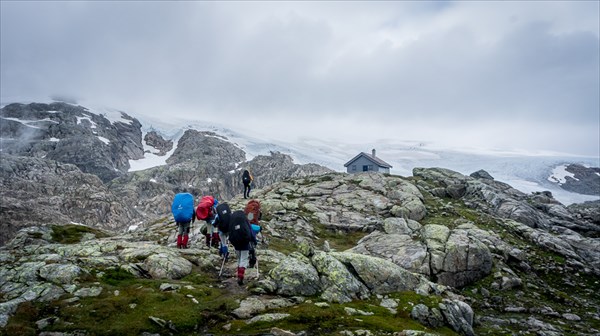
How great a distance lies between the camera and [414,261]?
26.5 meters

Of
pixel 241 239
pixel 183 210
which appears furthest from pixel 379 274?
pixel 183 210

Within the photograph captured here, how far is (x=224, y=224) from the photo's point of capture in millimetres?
19188

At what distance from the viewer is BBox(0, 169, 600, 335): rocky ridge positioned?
13617 millimetres

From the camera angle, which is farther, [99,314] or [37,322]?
[99,314]

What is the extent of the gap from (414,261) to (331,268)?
11230 mm

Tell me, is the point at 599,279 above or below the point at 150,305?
below

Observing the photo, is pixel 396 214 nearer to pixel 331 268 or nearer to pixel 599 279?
pixel 599 279

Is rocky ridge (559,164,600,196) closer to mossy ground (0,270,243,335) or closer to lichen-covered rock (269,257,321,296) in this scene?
lichen-covered rock (269,257,321,296)

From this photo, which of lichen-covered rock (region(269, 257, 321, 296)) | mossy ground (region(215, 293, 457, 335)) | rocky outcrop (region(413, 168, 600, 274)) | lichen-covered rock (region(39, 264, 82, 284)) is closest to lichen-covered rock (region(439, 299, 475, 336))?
mossy ground (region(215, 293, 457, 335))

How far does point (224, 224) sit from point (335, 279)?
21.3ft

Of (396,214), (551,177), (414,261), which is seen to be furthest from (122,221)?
(551,177)

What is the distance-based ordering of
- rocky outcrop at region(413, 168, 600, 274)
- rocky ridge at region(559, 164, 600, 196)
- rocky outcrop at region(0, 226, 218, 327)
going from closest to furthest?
rocky outcrop at region(0, 226, 218, 327), rocky outcrop at region(413, 168, 600, 274), rocky ridge at region(559, 164, 600, 196)

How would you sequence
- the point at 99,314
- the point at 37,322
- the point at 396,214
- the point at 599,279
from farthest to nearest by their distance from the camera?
the point at 396,214 < the point at 599,279 < the point at 99,314 < the point at 37,322

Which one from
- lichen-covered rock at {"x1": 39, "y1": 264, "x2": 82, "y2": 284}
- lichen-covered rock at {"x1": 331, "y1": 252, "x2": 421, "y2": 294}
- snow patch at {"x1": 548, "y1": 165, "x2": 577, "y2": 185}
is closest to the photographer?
lichen-covered rock at {"x1": 39, "y1": 264, "x2": 82, "y2": 284}
